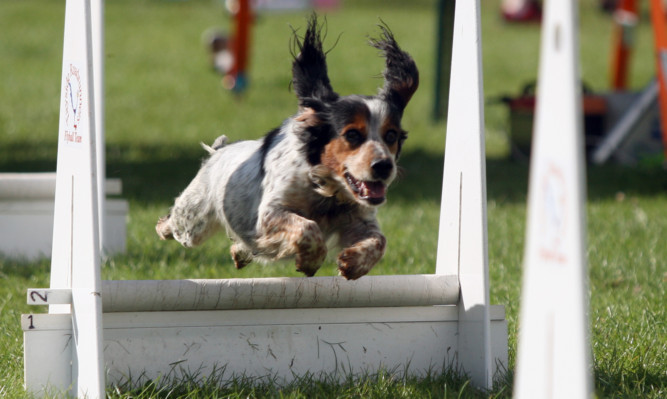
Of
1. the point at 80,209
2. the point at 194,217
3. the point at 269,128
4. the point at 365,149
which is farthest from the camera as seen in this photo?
the point at 269,128

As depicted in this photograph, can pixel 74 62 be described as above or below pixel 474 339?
above

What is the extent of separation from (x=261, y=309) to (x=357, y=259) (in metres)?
0.35

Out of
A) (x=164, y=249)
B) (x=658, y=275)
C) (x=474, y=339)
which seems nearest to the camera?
(x=474, y=339)

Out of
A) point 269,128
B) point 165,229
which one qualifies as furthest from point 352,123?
point 269,128

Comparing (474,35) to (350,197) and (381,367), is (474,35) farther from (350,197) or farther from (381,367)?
(381,367)

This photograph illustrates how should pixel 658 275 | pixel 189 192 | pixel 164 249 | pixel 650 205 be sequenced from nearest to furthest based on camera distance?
pixel 189 192 → pixel 658 275 → pixel 164 249 → pixel 650 205

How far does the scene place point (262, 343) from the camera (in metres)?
2.85

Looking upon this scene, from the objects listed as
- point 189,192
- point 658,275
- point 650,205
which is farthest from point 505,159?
point 189,192

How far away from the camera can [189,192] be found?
3.36 m

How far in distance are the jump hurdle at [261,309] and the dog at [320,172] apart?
126mm

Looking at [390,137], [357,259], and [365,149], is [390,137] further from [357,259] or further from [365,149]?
[357,259]

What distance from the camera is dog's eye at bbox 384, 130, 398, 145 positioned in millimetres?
2758

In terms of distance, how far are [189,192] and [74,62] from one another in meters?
0.85

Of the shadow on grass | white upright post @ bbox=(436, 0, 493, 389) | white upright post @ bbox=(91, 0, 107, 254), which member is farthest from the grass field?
white upright post @ bbox=(91, 0, 107, 254)
